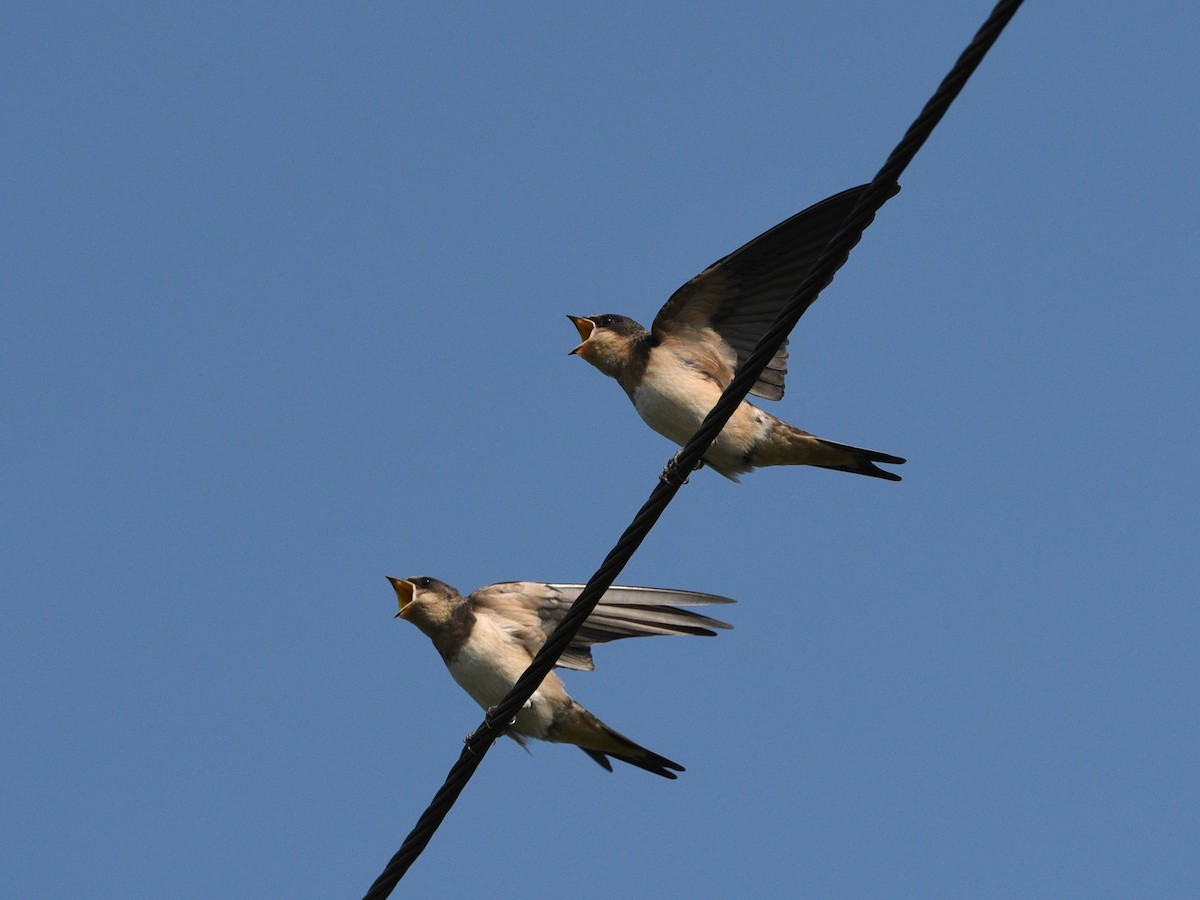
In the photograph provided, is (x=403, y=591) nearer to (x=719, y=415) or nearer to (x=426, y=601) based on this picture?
(x=426, y=601)

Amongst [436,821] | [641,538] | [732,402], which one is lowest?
[436,821]

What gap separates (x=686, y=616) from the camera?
6.48 m

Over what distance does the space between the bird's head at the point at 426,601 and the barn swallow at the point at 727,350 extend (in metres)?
1.17

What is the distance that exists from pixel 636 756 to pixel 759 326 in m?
2.00

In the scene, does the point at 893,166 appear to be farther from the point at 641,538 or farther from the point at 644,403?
the point at 644,403

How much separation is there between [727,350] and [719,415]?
2897 mm

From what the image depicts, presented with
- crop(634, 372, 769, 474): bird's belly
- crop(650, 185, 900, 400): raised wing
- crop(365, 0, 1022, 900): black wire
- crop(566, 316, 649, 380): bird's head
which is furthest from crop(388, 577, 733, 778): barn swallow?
crop(365, 0, 1022, 900): black wire

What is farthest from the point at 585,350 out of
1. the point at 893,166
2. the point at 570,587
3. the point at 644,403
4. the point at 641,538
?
the point at 893,166

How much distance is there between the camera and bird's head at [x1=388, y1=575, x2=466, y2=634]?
259 inches

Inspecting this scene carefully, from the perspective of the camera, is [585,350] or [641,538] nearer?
[641,538]

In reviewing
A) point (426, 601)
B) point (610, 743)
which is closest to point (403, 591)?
point (426, 601)

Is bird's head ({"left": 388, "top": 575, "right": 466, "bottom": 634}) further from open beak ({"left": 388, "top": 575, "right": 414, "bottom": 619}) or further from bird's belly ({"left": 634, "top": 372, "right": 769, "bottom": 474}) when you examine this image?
bird's belly ({"left": 634, "top": 372, "right": 769, "bottom": 474})

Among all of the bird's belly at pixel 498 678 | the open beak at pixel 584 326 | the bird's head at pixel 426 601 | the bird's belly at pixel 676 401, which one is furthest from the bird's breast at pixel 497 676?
the open beak at pixel 584 326

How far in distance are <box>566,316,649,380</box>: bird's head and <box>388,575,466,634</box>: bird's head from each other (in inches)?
50.3
